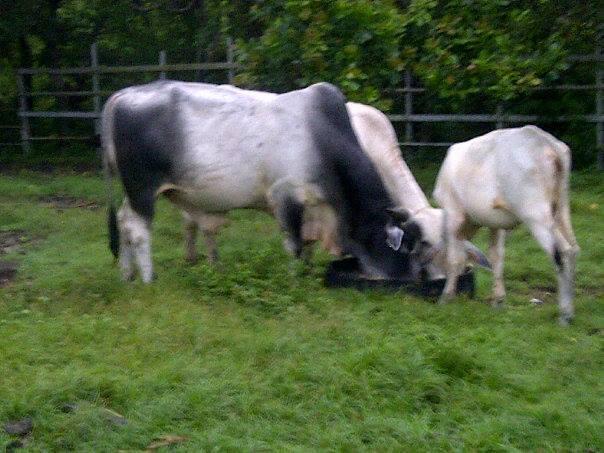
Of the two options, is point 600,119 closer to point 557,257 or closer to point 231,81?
point 231,81

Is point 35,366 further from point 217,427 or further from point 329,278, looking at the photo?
point 329,278

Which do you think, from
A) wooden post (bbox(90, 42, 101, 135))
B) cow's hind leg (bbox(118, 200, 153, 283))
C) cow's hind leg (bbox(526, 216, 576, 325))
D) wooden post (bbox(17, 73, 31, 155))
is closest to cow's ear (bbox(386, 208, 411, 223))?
cow's hind leg (bbox(526, 216, 576, 325))

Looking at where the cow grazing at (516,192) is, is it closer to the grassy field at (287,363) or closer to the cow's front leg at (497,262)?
the cow's front leg at (497,262)

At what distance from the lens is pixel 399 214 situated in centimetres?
762

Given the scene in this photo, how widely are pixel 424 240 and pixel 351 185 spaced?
681 mm

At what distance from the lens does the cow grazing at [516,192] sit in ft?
21.3

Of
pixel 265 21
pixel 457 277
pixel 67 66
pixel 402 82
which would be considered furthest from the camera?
pixel 67 66

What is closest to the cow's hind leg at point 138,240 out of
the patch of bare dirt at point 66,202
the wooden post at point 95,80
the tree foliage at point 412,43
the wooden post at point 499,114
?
the tree foliage at point 412,43

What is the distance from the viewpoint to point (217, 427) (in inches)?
195

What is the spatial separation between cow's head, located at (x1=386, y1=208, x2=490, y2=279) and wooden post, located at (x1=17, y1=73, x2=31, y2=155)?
35.7ft

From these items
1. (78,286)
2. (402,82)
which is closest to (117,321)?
(78,286)

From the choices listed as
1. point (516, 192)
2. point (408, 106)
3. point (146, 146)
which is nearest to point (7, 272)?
point (146, 146)

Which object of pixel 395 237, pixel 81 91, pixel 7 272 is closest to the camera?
pixel 395 237

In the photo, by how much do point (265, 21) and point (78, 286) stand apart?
5.39 meters
